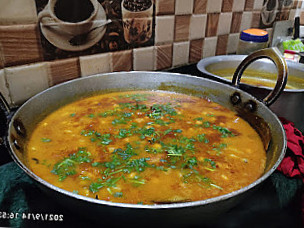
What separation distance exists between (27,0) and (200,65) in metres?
1.08

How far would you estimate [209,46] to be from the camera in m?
2.17

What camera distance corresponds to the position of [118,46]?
1609mm

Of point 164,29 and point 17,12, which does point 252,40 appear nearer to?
point 164,29

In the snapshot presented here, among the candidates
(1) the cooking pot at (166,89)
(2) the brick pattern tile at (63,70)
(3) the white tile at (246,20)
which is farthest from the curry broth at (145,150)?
(3) the white tile at (246,20)

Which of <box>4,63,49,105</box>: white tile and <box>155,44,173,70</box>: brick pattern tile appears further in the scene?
<box>155,44,173,70</box>: brick pattern tile

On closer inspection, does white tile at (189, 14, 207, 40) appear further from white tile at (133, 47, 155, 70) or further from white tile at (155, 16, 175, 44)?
white tile at (133, 47, 155, 70)

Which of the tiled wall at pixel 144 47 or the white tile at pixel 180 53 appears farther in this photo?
Answer: the white tile at pixel 180 53

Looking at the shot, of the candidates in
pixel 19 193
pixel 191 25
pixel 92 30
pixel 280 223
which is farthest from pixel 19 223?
pixel 191 25

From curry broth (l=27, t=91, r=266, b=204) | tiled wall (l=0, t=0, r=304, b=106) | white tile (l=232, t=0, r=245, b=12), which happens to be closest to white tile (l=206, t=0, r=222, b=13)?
tiled wall (l=0, t=0, r=304, b=106)

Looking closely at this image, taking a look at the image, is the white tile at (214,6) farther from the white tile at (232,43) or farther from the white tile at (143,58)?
the white tile at (143,58)

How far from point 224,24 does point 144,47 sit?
34.2 inches

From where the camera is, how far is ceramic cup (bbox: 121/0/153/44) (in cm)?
155

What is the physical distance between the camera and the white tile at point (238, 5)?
2.18 metres

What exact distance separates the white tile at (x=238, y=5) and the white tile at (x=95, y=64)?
127cm
